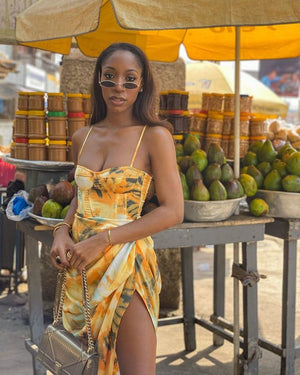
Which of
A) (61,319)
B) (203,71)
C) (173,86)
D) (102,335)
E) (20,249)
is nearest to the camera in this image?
(102,335)

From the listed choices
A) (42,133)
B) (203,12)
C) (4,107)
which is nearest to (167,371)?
(42,133)

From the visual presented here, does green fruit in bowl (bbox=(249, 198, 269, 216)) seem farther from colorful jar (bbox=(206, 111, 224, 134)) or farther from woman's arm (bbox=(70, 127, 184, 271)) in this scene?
woman's arm (bbox=(70, 127, 184, 271))

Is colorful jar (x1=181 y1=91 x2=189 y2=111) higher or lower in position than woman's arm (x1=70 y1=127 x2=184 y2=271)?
higher

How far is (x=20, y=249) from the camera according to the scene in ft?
19.2

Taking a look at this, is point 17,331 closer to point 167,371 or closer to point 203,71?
point 167,371

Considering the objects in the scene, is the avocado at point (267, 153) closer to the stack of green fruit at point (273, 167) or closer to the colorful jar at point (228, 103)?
the stack of green fruit at point (273, 167)

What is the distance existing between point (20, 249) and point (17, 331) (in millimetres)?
1198

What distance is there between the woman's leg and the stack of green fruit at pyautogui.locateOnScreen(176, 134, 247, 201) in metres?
1.24

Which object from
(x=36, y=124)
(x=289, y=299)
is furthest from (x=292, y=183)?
Answer: (x=36, y=124)

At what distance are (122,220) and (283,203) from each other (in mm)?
1689

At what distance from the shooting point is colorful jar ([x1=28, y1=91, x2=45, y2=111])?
12.9 ft

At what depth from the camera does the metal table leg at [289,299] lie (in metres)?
3.77

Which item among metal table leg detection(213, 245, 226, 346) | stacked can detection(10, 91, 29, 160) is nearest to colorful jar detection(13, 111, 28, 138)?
stacked can detection(10, 91, 29, 160)

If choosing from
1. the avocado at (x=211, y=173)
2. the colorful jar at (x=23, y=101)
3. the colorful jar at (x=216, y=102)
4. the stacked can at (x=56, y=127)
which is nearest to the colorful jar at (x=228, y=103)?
the colorful jar at (x=216, y=102)
